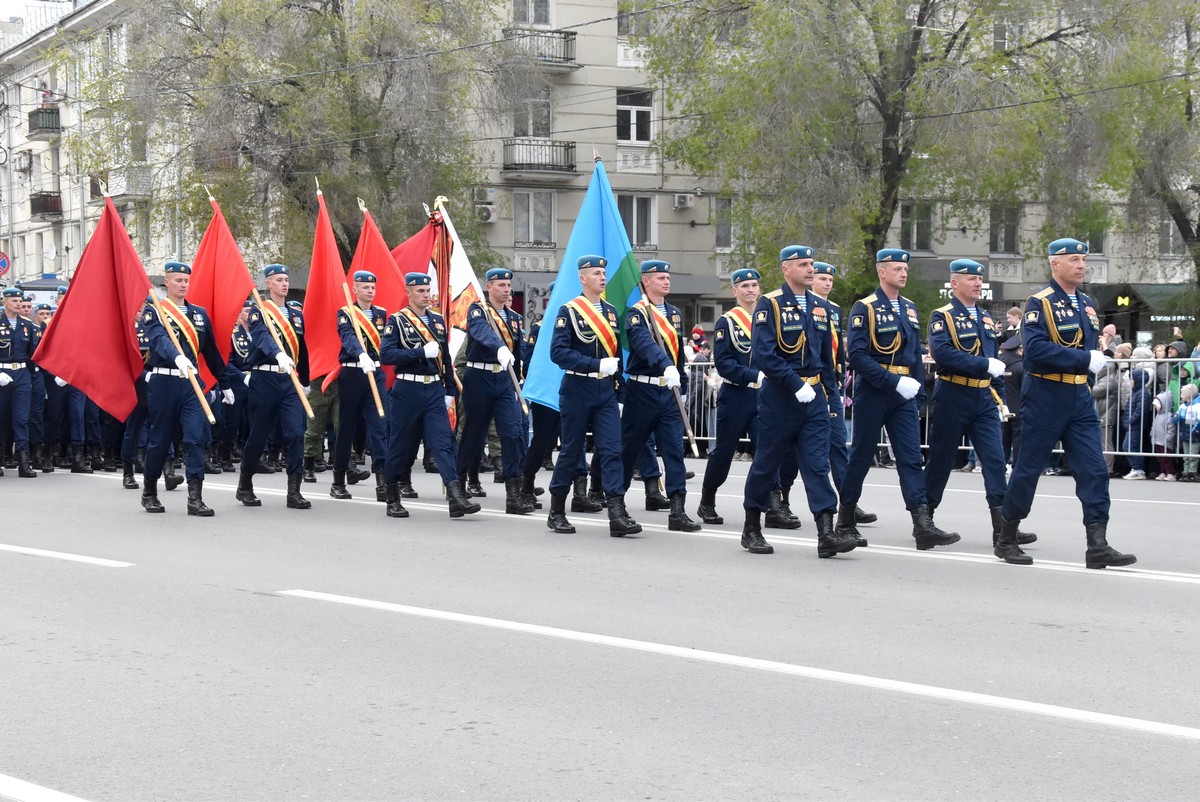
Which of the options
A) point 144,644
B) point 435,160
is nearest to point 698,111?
point 435,160

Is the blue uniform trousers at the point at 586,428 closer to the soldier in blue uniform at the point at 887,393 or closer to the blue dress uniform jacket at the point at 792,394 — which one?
the blue dress uniform jacket at the point at 792,394

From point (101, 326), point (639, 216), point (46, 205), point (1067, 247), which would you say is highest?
point (46, 205)

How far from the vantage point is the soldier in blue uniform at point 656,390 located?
11.6 m

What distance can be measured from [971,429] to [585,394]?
2.75 metres

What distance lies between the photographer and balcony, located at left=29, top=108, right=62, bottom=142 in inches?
2255

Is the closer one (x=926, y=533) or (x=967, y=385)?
(x=926, y=533)

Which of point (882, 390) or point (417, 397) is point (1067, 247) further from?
point (417, 397)

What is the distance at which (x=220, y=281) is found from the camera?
46.7ft

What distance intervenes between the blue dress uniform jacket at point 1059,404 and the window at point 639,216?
3506 cm

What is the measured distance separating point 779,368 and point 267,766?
5.42 m

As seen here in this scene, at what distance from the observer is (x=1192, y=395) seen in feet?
56.4

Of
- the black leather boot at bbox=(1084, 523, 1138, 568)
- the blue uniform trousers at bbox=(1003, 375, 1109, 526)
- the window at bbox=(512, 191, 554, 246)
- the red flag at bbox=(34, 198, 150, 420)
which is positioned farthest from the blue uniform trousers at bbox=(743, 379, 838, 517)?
the window at bbox=(512, 191, 554, 246)

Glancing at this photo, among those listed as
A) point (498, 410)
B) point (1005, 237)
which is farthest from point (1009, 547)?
point (1005, 237)

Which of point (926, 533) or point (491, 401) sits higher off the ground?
point (491, 401)
